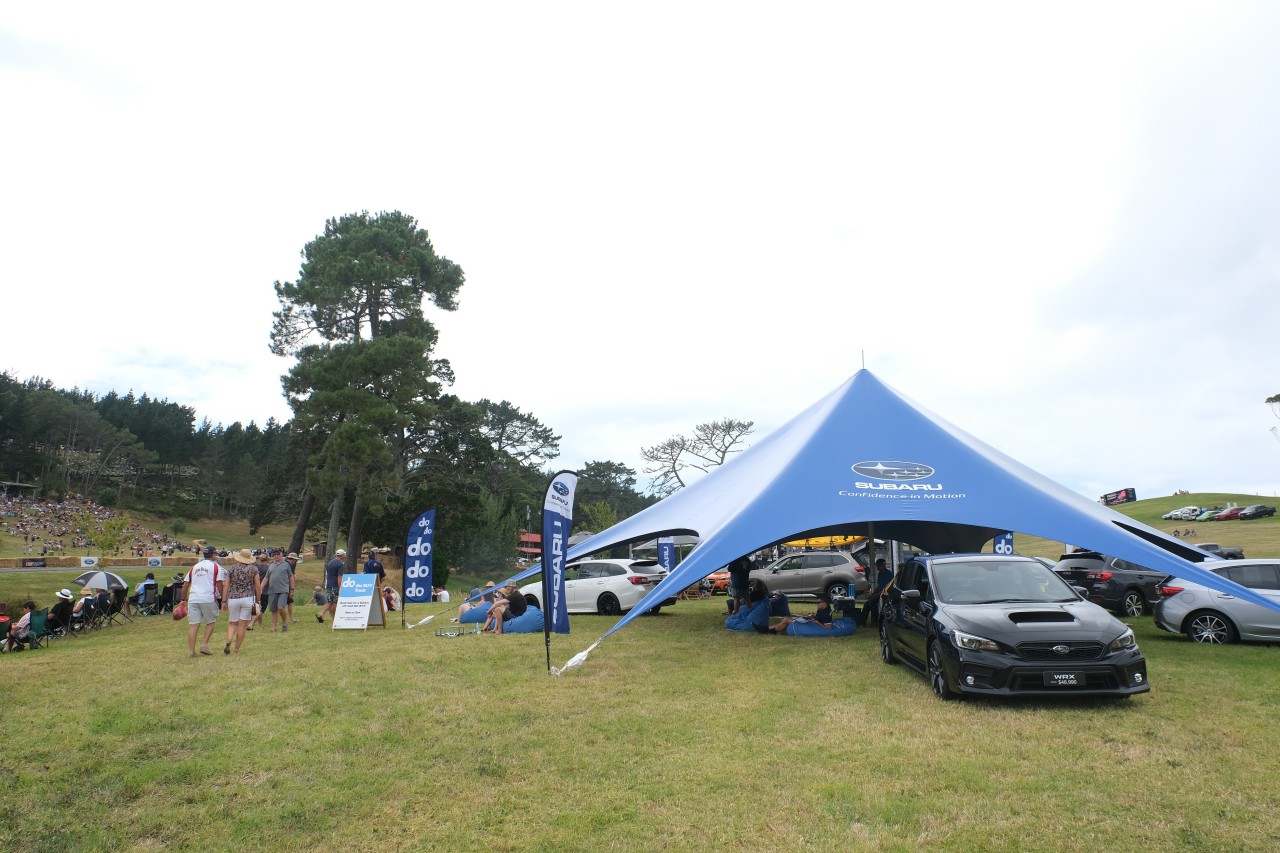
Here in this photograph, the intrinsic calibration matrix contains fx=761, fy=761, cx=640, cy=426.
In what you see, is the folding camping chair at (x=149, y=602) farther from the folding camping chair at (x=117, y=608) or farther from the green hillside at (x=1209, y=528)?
the green hillside at (x=1209, y=528)

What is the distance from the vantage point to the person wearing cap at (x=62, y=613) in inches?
555

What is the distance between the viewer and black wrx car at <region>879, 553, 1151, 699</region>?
6625mm

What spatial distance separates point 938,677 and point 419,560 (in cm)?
1102

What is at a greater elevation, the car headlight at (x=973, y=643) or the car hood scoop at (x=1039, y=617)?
the car hood scoop at (x=1039, y=617)

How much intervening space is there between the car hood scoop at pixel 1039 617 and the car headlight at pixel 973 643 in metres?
0.35

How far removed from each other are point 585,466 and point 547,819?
262 ft

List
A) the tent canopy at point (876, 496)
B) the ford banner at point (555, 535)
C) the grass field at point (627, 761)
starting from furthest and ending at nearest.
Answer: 1. the tent canopy at point (876, 496)
2. the ford banner at point (555, 535)
3. the grass field at point (627, 761)

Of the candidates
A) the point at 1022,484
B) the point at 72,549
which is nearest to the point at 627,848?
the point at 1022,484

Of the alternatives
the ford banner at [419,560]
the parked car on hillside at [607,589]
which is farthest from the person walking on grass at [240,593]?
the parked car on hillside at [607,589]

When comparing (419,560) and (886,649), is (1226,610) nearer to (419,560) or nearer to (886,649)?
(886,649)

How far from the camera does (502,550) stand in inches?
1790

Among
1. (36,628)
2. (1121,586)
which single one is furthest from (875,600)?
(36,628)

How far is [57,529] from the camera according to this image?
174 ft

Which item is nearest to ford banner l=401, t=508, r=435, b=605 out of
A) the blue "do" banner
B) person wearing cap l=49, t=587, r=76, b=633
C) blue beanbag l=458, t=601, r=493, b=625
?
the blue "do" banner
